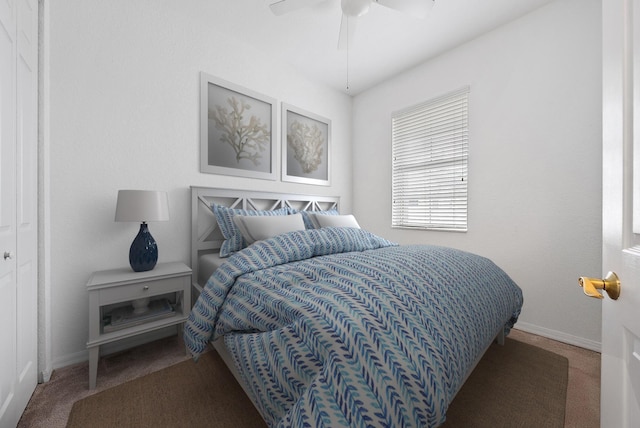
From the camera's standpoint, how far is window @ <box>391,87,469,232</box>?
2.60m

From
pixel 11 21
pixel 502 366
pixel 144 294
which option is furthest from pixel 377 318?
pixel 11 21

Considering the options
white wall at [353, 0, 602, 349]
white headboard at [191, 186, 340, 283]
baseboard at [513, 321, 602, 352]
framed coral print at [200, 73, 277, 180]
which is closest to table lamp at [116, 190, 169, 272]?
white headboard at [191, 186, 340, 283]

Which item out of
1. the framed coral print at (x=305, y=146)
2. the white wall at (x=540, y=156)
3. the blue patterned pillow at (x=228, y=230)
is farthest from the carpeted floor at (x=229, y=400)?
the framed coral print at (x=305, y=146)

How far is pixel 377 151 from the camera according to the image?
133 inches

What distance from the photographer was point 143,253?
1736 mm

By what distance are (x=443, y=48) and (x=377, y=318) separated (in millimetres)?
2898

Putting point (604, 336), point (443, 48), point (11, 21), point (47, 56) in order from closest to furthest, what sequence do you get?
point (604, 336), point (11, 21), point (47, 56), point (443, 48)

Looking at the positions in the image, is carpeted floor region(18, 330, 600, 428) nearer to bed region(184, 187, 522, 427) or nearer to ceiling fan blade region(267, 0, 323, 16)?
bed region(184, 187, 522, 427)

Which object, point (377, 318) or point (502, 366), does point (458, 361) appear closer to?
point (377, 318)

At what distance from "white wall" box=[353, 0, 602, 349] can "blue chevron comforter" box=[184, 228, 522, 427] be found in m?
0.95

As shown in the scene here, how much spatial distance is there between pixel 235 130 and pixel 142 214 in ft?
3.99

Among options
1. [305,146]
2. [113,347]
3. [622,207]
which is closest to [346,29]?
[305,146]

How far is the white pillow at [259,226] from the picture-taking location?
2.03 m

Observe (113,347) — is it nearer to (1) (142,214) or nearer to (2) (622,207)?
(1) (142,214)
